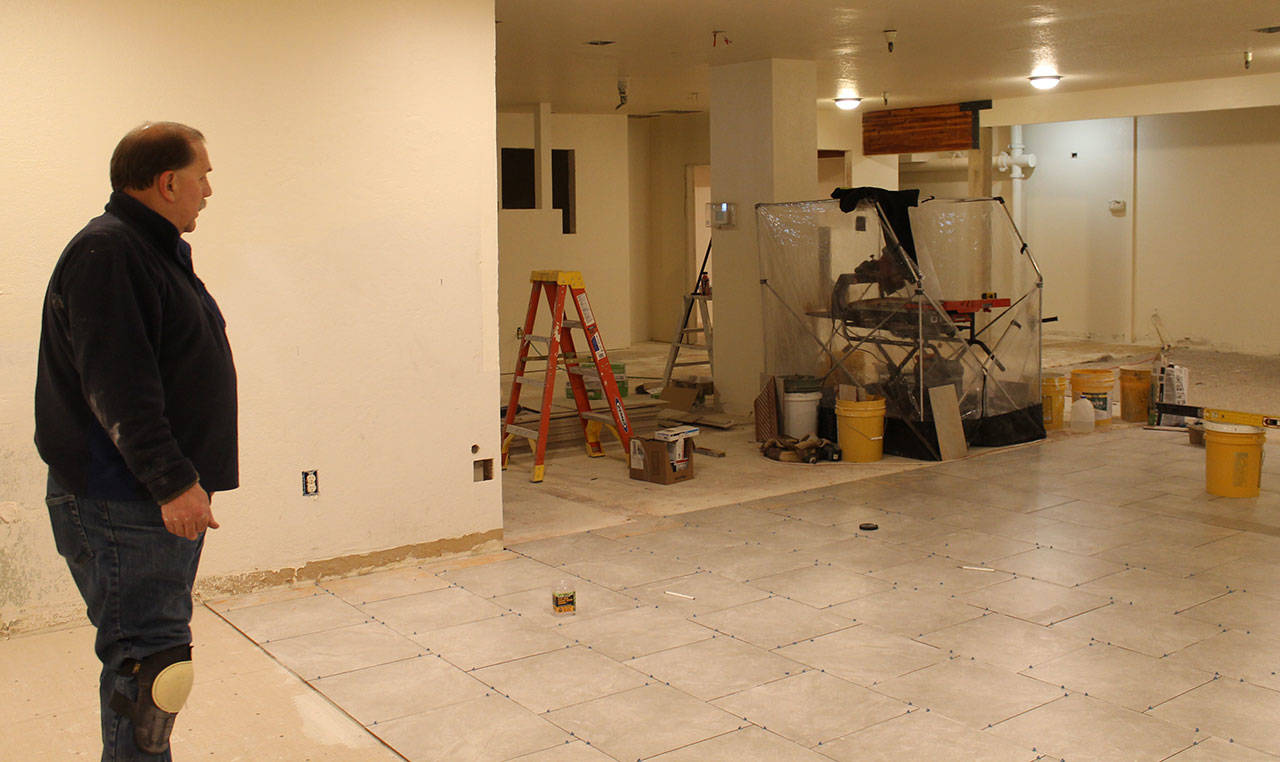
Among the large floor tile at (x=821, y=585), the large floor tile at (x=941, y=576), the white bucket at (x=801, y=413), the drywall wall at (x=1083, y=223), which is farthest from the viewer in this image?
the drywall wall at (x=1083, y=223)

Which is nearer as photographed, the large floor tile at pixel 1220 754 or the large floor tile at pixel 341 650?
the large floor tile at pixel 1220 754

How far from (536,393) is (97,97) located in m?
5.26

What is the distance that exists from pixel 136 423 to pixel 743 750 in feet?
5.58

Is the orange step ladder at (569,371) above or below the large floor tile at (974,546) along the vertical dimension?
above

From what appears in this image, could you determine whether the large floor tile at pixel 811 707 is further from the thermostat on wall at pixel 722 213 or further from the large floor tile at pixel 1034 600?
the thermostat on wall at pixel 722 213

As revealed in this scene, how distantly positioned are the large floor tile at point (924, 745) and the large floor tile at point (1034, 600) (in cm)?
101

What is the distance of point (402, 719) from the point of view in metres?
3.14

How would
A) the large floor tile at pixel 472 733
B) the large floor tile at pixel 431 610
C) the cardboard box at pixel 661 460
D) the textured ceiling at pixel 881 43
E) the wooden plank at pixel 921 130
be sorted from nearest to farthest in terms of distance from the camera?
the large floor tile at pixel 472 733, the large floor tile at pixel 431 610, the textured ceiling at pixel 881 43, the cardboard box at pixel 661 460, the wooden plank at pixel 921 130

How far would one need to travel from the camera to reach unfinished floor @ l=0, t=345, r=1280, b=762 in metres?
3.01

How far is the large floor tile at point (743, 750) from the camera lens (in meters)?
2.86

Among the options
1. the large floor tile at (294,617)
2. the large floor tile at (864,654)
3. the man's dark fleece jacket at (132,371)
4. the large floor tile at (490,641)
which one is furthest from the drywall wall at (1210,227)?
the man's dark fleece jacket at (132,371)

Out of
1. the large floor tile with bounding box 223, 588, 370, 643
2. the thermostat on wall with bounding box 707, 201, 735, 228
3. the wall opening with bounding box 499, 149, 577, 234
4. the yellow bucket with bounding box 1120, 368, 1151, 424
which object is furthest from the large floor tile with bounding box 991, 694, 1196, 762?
the wall opening with bounding box 499, 149, 577, 234

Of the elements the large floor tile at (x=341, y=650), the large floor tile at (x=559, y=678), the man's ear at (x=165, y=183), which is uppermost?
the man's ear at (x=165, y=183)

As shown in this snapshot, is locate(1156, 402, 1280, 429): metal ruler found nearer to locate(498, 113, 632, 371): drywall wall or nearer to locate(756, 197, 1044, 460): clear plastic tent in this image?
locate(756, 197, 1044, 460): clear plastic tent
